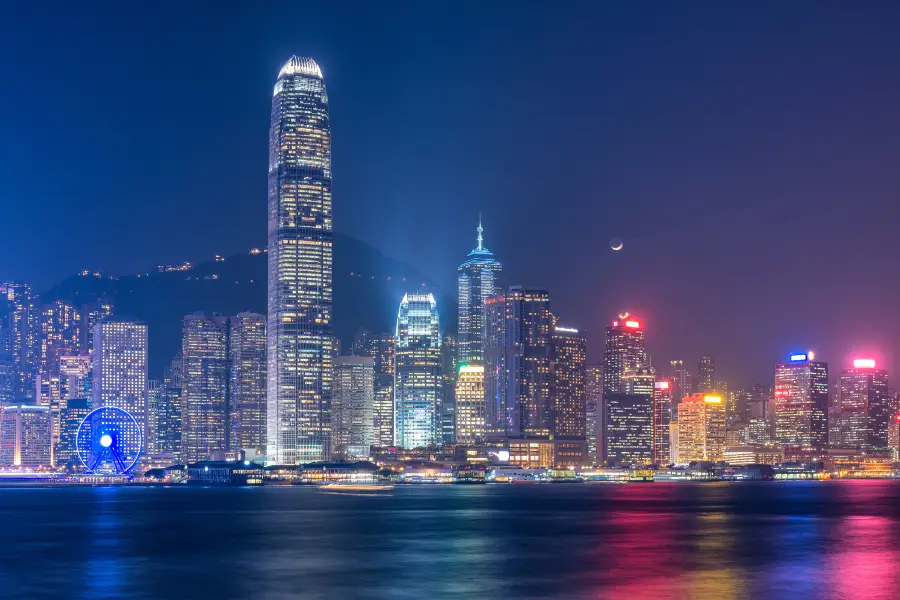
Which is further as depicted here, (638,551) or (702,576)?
(638,551)

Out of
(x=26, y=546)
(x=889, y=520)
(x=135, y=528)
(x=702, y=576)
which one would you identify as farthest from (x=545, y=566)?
(x=889, y=520)

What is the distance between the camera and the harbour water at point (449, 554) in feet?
239

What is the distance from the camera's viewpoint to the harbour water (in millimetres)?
72750

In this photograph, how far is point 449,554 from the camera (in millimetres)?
94625

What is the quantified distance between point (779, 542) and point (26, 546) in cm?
6374

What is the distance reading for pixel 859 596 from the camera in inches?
2699

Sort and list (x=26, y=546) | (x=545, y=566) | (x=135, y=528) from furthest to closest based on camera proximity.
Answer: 1. (x=135, y=528)
2. (x=26, y=546)
3. (x=545, y=566)

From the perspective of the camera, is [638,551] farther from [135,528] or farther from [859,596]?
[135,528]

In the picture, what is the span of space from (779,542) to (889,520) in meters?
42.6

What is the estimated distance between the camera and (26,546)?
105438 millimetres

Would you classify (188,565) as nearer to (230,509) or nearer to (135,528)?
(135,528)

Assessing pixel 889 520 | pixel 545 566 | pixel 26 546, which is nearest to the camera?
pixel 545 566

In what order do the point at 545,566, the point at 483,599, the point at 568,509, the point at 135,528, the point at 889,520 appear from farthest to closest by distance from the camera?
the point at 568,509 → the point at 889,520 → the point at 135,528 → the point at 545,566 → the point at 483,599

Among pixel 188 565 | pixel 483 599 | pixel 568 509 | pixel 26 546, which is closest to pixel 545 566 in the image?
pixel 483 599
